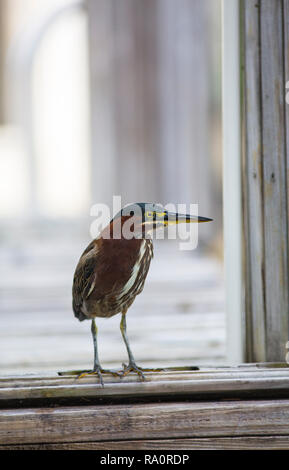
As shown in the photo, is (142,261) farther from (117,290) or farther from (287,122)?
(287,122)

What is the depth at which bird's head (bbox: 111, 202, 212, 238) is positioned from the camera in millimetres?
1340

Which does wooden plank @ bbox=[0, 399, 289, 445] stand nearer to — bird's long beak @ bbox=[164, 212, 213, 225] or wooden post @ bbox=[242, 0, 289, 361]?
wooden post @ bbox=[242, 0, 289, 361]

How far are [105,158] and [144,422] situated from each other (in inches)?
243

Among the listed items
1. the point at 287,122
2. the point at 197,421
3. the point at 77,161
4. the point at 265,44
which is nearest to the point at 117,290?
the point at 197,421

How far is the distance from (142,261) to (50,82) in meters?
9.84

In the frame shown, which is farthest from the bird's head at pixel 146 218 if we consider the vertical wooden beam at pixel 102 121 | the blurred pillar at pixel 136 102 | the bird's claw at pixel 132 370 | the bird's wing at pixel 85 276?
the vertical wooden beam at pixel 102 121

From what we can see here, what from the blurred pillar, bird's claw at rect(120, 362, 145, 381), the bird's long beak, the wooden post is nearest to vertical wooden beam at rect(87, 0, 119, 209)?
the blurred pillar

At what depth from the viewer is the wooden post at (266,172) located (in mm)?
1728

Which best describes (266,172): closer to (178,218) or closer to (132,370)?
(178,218)

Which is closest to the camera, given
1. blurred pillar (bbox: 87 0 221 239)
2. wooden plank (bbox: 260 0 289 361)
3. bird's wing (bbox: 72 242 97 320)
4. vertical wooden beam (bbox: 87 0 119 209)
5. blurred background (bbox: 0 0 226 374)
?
bird's wing (bbox: 72 242 97 320)

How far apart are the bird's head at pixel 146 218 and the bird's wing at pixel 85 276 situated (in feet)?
0.38

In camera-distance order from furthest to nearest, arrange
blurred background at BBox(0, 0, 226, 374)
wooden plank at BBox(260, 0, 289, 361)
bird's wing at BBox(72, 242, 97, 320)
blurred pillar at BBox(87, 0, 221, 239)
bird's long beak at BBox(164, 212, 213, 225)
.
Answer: blurred pillar at BBox(87, 0, 221, 239) < blurred background at BBox(0, 0, 226, 374) < wooden plank at BBox(260, 0, 289, 361) < bird's wing at BBox(72, 242, 97, 320) < bird's long beak at BBox(164, 212, 213, 225)

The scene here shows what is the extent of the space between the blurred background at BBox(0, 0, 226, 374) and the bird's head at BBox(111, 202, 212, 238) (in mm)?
600

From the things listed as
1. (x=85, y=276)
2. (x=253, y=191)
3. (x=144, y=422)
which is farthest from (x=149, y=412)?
(x=253, y=191)
